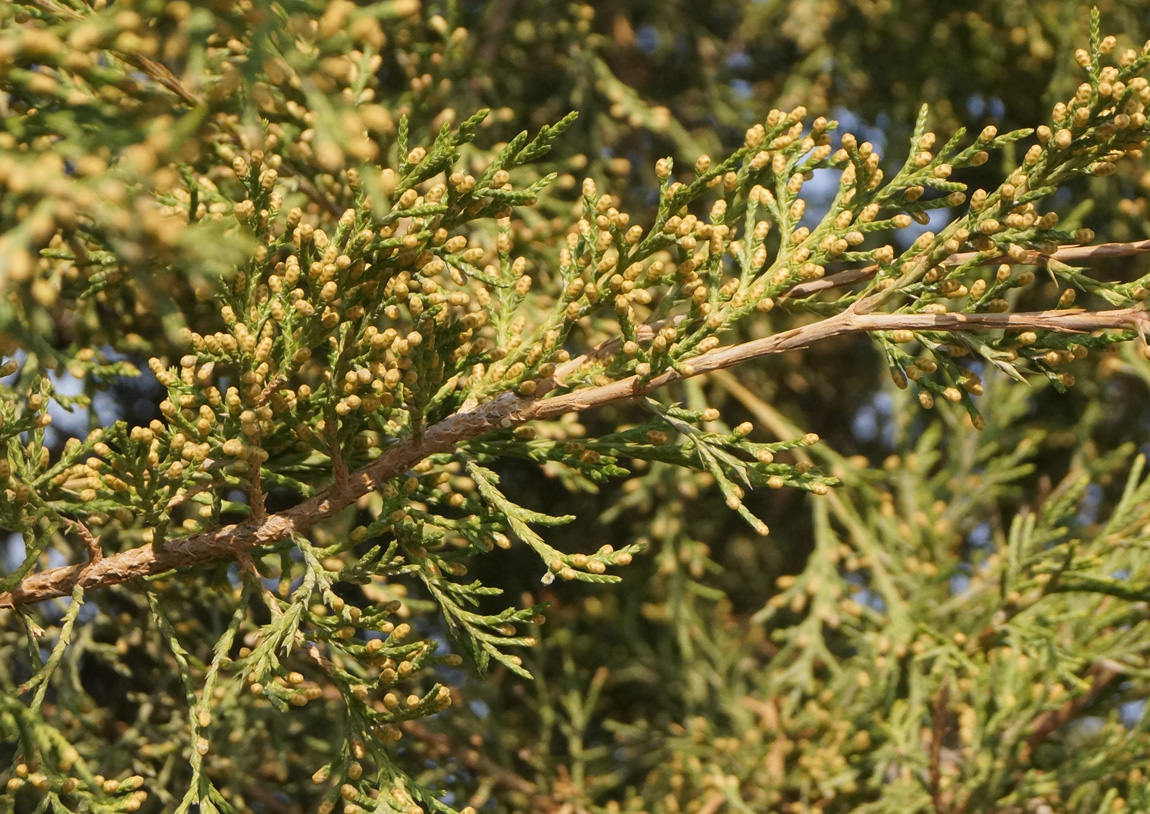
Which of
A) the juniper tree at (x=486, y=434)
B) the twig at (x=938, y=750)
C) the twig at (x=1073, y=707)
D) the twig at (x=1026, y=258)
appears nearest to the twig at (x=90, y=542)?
the juniper tree at (x=486, y=434)

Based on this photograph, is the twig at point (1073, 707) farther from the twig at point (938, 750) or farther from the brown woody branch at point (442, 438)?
the brown woody branch at point (442, 438)

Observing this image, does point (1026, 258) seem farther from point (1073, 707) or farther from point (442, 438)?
point (1073, 707)

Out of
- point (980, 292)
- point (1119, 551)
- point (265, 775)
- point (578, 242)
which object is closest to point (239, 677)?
point (578, 242)

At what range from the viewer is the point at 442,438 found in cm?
208

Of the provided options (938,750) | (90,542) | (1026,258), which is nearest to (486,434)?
(90,542)

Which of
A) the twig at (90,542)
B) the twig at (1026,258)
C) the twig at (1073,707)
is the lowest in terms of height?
the twig at (1073,707)

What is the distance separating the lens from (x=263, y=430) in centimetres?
199

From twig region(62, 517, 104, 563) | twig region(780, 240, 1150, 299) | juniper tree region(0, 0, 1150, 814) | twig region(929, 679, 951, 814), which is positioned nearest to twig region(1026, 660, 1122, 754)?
juniper tree region(0, 0, 1150, 814)

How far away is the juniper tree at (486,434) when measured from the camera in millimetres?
1965

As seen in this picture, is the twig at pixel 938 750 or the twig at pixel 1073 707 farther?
the twig at pixel 1073 707

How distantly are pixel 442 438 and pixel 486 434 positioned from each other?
0.50ft

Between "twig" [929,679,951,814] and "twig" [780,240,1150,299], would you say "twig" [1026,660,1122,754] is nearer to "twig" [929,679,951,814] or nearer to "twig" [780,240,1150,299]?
"twig" [929,679,951,814]

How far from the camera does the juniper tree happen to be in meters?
1.96

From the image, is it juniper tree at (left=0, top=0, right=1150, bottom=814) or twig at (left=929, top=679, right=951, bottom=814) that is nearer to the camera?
juniper tree at (left=0, top=0, right=1150, bottom=814)
